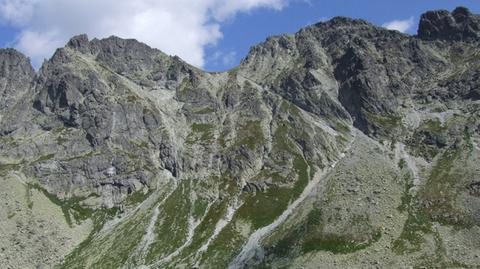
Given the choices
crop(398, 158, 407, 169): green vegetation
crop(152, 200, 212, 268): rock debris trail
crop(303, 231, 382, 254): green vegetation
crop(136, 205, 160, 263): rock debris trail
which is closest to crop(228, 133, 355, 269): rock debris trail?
crop(303, 231, 382, 254): green vegetation

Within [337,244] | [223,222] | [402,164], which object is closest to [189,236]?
[223,222]

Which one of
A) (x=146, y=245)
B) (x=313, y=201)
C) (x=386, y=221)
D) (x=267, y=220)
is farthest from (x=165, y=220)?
(x=386, y=221)

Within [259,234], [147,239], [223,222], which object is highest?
[147,239]

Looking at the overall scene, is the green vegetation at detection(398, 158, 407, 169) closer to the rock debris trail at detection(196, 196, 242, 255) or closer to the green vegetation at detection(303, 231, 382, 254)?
the green vegetation at detection(303, 231, 382, 254)

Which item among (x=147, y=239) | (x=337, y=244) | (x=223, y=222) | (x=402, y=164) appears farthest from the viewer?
(x=402, y=164)

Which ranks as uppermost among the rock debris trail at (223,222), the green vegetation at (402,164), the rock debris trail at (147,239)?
the rock debris trail at (147,239)

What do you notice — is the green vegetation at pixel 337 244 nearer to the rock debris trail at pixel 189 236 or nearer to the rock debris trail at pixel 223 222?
the rock debris trail at pixel 223 222

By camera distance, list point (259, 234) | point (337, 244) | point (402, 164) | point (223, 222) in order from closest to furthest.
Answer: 1. point (337, 244)
2. point (259, 234)
3. point (223, 222)
4. point (402, 164)

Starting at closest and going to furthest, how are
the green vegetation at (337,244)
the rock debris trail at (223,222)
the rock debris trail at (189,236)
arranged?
the green vegetation at (337,244)
the rock debris trail at (189,236)
the rock debris trail at (223,222)

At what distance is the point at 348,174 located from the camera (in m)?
177

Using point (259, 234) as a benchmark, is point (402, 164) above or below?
below

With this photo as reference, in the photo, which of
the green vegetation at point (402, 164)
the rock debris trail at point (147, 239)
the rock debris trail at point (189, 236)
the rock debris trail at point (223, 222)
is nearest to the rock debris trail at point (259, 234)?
the rock debris trail at point (223, 222)

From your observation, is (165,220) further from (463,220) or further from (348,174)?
(463,220)

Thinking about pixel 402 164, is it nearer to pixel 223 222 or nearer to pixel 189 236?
pixel 223 222
